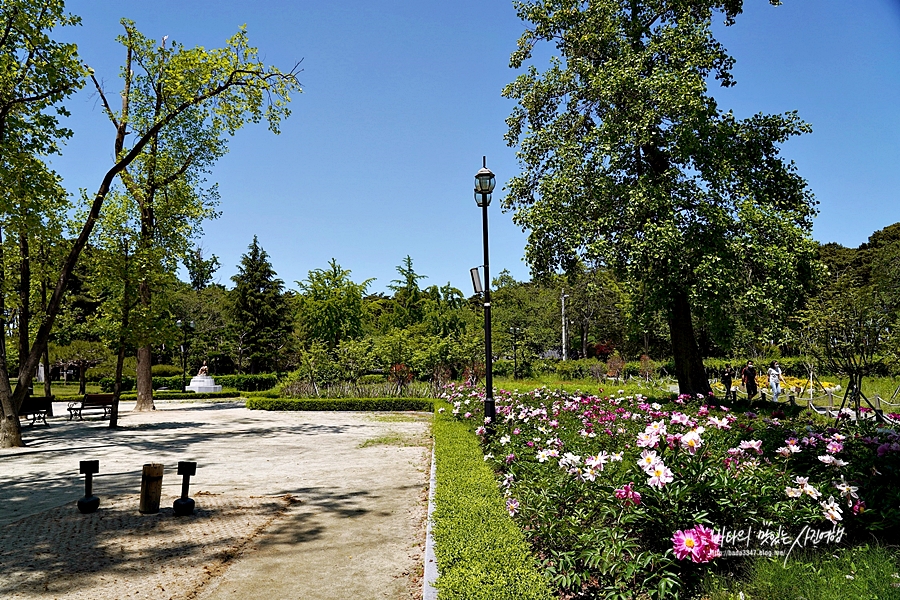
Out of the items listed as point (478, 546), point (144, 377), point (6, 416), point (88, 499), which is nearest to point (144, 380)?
point (144, 377)

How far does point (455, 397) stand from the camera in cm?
1320

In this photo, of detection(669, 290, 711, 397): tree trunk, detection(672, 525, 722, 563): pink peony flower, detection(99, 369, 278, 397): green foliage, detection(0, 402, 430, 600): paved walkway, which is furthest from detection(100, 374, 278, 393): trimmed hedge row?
detection(672, 525, 722, 563): pink peony flower

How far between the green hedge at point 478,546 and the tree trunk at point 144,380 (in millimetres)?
17457

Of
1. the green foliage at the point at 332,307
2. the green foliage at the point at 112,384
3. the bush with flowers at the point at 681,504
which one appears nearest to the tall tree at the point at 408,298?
the green foliage at the point at 332,307

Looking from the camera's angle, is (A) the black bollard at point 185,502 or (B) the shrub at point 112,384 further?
(B) the shrub at point 112,384

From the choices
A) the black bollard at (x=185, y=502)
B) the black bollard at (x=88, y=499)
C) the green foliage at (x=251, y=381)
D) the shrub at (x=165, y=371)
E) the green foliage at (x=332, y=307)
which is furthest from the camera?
the shrub at (x=165, y=371)

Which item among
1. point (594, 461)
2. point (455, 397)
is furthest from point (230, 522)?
point (455, 397)

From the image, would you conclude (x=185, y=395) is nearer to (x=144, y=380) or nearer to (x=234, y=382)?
(x=234, y=382)

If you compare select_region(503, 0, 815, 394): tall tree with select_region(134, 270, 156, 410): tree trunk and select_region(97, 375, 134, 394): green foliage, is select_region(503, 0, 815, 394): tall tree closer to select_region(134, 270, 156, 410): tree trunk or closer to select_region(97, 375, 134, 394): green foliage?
select_region(134, 270, 156, 410): tree trunk

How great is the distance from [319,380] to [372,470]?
14.1m

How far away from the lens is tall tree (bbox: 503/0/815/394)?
1219cm

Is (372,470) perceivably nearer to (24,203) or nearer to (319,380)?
(24,203)

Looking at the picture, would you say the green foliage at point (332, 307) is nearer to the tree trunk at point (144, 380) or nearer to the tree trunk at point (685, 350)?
the tree trunk at point (144, 380)

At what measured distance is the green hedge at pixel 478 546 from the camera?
3229 millimetres
